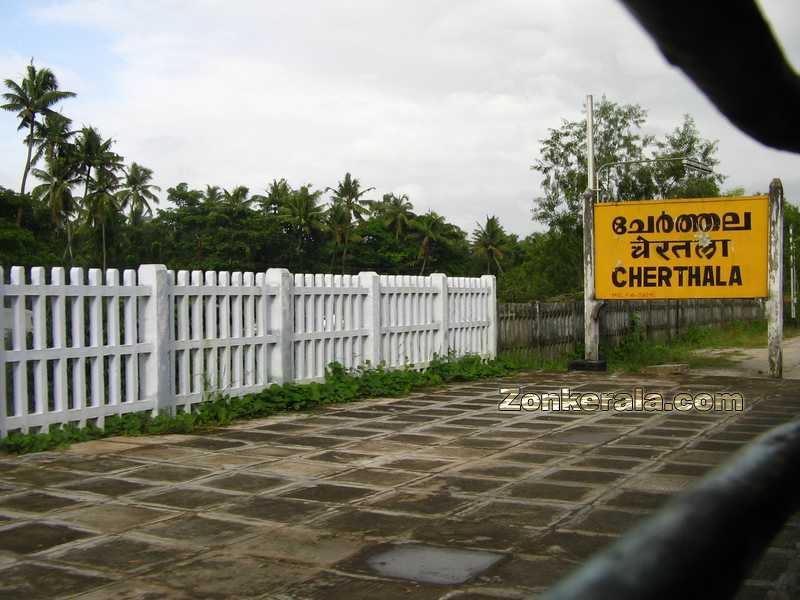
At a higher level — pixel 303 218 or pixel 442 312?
pixel 303 218

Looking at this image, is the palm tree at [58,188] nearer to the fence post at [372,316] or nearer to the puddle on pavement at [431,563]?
the fence post at [372,316]

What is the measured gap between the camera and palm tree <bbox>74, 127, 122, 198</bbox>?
4956 centimetres

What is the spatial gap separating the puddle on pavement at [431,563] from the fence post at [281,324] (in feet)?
20.8

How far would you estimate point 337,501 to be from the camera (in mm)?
5406

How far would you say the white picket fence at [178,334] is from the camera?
7.61 metres

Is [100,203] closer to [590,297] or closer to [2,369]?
[590,297]

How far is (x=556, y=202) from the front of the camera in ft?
103

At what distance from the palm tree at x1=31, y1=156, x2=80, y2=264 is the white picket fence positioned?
130ft

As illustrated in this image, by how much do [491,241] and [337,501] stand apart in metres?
74.3

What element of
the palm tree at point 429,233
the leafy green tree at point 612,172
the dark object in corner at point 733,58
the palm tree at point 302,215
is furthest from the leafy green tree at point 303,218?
the dark object in corner at point 733,58

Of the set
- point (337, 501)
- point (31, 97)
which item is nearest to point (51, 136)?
point (31, 97)

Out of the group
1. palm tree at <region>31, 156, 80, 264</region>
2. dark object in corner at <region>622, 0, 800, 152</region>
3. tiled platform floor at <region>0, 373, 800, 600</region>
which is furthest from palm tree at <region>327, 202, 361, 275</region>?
dark object in corner at <region>622, 0, 800, 152</region>

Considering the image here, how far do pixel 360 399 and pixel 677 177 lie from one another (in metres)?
24.2

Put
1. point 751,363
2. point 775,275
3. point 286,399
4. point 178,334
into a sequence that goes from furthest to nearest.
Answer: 1. point 751,363
2. point 775,275
3. point 286,399
4. point 178,334
